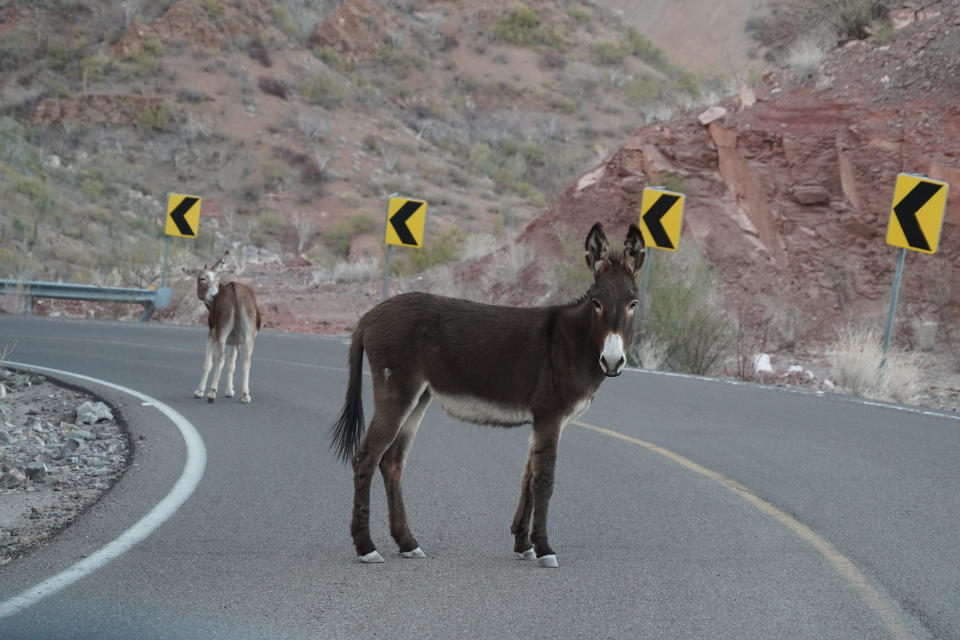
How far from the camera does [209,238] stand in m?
48.8

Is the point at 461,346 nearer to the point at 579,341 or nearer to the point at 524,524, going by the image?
the point at 579,341

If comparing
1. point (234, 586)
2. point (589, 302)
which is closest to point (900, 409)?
point (589, 302)

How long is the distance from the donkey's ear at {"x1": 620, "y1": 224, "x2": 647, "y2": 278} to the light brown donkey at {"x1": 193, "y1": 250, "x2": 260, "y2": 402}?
8.05 m

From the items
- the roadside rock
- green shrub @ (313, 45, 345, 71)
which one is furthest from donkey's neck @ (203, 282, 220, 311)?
green shrub @ (313, 45, 345, 71)

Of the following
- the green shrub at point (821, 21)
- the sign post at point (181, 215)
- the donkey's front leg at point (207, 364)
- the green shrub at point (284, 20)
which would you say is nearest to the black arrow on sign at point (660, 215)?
the donkey's front leg at point (207, 364)

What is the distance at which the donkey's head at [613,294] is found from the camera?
583cm

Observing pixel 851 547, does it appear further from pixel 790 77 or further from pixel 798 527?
pixel 790 77

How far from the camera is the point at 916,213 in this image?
17.3 meters

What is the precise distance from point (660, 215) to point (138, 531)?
14.9 meters

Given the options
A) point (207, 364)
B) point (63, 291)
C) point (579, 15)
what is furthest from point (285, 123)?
point (207, 364)

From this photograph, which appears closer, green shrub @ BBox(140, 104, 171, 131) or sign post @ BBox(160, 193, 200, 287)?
sign post @ BBox(160, 193, 200, 287)

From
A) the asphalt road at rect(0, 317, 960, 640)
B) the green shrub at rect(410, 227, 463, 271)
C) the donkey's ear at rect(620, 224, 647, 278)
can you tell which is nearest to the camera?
the asphalt road at rect(0, 317, 960, 640)

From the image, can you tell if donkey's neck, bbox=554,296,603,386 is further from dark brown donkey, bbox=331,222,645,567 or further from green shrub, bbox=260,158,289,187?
green shrub, bbox=260,158,289,187

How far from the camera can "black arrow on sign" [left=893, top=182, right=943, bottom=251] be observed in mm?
17266
